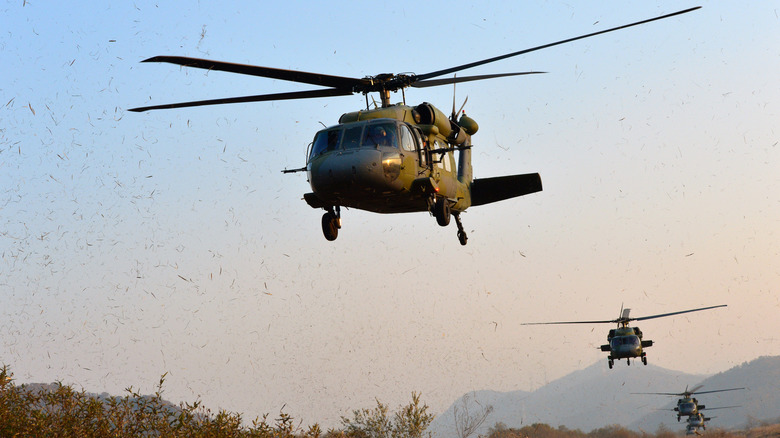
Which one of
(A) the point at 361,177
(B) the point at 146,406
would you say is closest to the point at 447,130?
(A) the point at 361,177

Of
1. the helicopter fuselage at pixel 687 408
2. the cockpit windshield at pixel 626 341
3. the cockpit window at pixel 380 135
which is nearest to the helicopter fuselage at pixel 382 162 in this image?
the cockpit window at pixel 380 135

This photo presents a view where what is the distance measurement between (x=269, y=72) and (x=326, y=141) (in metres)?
1.80

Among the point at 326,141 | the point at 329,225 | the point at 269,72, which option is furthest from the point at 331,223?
→ the point at 269,72

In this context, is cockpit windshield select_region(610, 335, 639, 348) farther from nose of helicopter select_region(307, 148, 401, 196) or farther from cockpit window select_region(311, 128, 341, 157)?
cockpit window select_region(311, 128, 341, 157)

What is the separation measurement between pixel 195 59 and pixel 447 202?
5936mm

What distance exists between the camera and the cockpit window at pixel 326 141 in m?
14.1

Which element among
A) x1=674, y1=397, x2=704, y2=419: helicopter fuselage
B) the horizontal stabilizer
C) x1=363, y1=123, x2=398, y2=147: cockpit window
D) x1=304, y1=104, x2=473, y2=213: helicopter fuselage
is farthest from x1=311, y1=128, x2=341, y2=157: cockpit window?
x1=674, y1=397, x2=704, y2=419: helicopter fuselage

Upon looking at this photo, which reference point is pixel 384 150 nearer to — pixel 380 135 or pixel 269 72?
pixel 380 135

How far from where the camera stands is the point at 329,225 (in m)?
15.3

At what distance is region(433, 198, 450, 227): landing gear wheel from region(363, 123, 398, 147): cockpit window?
5.66 feet

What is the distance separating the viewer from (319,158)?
13883 millimetres

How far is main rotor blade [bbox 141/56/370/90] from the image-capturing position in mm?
11773

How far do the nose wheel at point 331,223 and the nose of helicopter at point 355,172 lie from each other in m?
1.62

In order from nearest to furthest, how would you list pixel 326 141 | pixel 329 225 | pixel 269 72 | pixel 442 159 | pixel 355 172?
pixel 269 72 → pixel 355 172 → pixel 326 141 → pixel 329 225 → pixel 442 159
